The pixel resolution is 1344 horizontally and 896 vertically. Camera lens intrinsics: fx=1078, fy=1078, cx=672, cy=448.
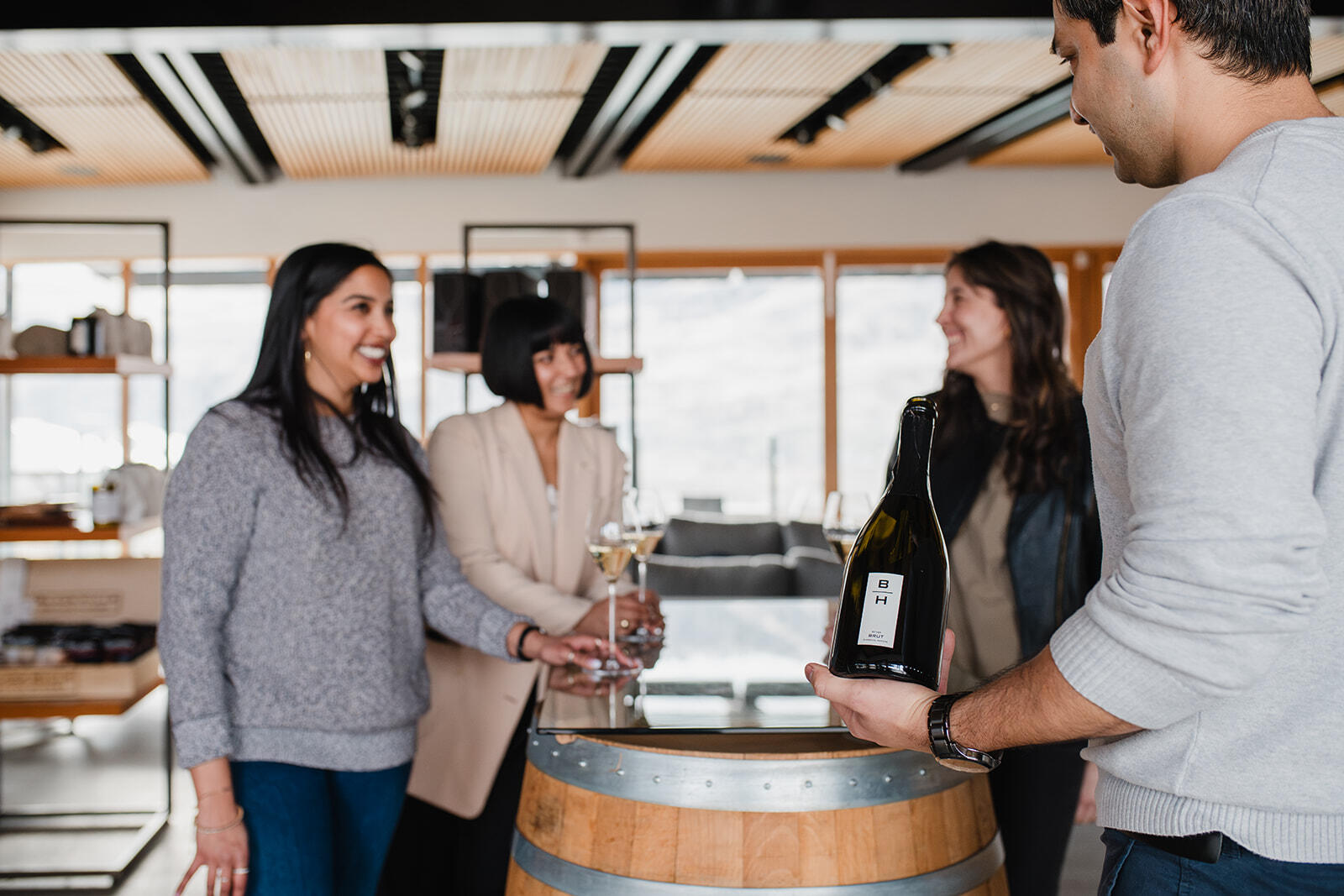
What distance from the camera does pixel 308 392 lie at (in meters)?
1.80

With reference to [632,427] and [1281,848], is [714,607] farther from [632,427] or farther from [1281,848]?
[632,427]

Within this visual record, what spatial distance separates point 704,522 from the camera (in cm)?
625

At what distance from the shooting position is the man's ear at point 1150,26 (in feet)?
2.65

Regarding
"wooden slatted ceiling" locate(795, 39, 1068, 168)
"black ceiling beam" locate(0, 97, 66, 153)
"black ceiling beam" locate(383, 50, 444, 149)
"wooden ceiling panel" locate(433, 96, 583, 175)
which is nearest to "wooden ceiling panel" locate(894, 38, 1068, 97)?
"wooden slatted ceiling" locate(795, 39, 1068, 168)

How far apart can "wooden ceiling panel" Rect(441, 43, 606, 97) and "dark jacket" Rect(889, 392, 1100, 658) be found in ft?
10.4

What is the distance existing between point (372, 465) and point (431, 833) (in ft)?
3.85

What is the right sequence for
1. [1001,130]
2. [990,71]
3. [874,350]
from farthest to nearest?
1. [874,350]
2. [1001,130]
3. [990,71]

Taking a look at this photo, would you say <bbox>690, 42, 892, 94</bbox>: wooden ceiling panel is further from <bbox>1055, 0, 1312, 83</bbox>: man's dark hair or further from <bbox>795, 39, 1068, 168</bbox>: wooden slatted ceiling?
<bbox>1055, 0, 1312, 83</bbox>: man's dark hair

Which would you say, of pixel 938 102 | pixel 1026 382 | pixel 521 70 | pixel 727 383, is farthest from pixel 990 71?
pixel 1026 382

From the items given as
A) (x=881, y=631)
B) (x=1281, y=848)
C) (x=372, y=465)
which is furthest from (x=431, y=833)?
(x=1281, y=848)

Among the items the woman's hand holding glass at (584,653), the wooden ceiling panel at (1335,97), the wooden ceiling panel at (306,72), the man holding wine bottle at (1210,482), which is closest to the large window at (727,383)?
the wooden ceiling panel at (306,72)

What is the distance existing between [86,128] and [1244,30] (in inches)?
245

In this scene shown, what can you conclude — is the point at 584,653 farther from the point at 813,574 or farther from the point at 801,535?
the point at 801,535

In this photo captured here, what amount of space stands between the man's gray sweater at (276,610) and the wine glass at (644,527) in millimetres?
401
